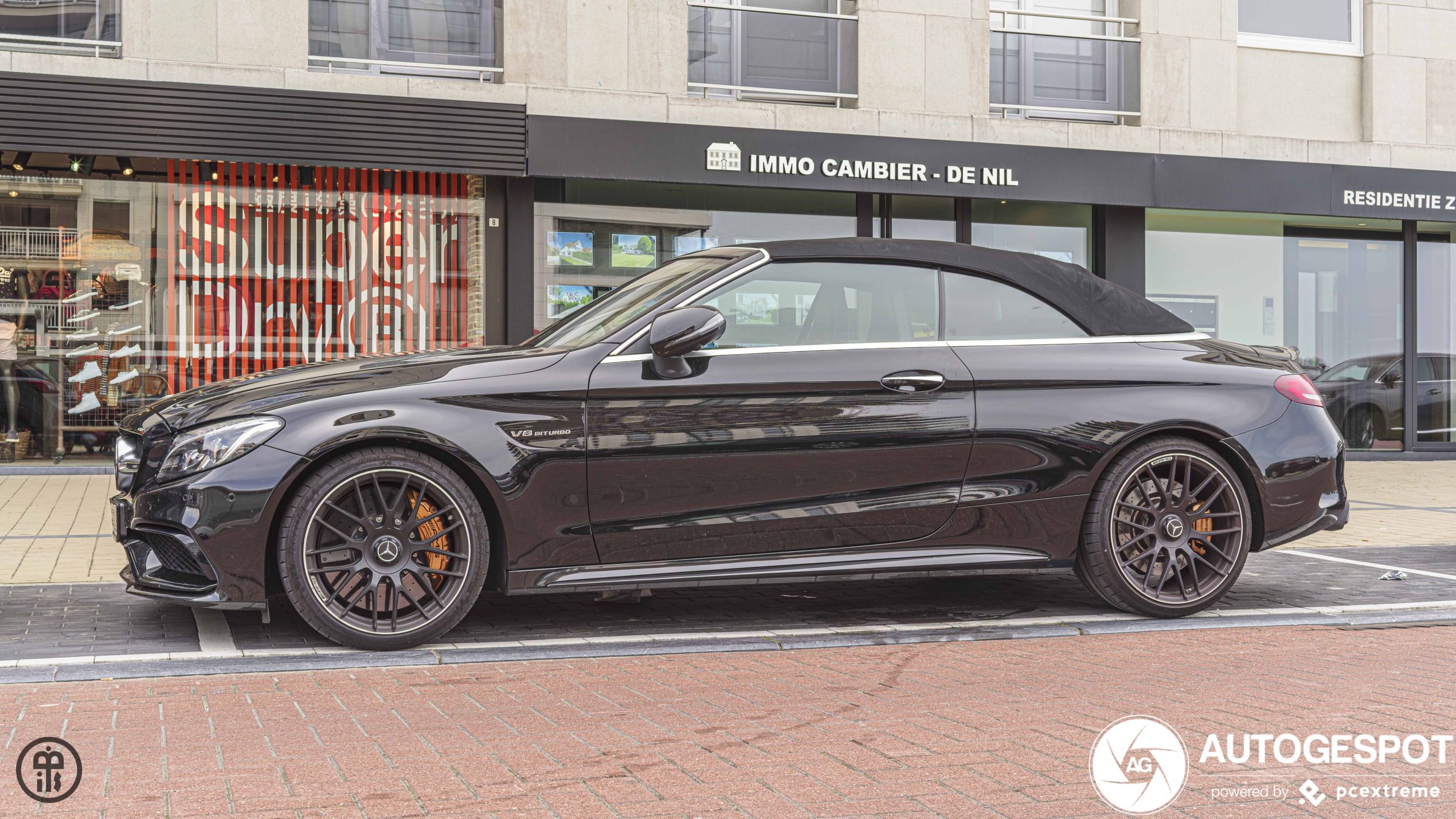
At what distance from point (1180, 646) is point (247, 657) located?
138 inches

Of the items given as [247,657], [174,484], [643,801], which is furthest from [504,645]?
[643,801]

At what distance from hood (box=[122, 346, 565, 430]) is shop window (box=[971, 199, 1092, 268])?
1026cm

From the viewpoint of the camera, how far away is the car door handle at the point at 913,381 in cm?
526

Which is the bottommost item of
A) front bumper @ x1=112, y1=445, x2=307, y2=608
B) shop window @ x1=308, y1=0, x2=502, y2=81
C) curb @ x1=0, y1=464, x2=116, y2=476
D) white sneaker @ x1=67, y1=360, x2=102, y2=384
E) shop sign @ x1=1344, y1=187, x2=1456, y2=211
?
curb @ x1=0, y1=464, x2=116, y2=476

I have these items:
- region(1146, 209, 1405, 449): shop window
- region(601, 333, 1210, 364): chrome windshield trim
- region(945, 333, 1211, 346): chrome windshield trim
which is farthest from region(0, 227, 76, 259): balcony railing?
region(1146, 209, 1405, 449): shop window

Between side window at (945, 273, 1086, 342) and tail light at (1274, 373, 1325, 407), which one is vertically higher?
side window at (945, 273, 1086, 342)

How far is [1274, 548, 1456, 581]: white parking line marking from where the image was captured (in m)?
6.91

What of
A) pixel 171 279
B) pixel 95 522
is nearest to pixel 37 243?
pixel 171 279

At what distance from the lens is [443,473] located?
190 inches

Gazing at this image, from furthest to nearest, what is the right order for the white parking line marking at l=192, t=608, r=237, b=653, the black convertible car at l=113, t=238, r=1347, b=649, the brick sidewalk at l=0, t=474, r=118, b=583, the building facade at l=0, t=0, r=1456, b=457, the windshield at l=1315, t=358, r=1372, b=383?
the windshield at l=1315, t=358, r=1372, b=383 < the building facade at l=0, t=0, r=1456, b=457 < the brick sidewalk at l=0, t=474, r=118, b=583 < the white parking line marking at l=192, t=608, r=237, b=653 < the black convertible car at l=113, t=238, r=1347, b=649

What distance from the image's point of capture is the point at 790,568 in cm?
514

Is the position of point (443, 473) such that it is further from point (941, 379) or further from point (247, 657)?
point (941, 379)

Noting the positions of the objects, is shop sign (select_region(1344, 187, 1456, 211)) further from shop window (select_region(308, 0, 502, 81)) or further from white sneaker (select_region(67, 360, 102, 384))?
white sneaker (select_region(67, 360, 102, 384))

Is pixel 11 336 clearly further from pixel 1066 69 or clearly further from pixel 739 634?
pixel 1066 69
